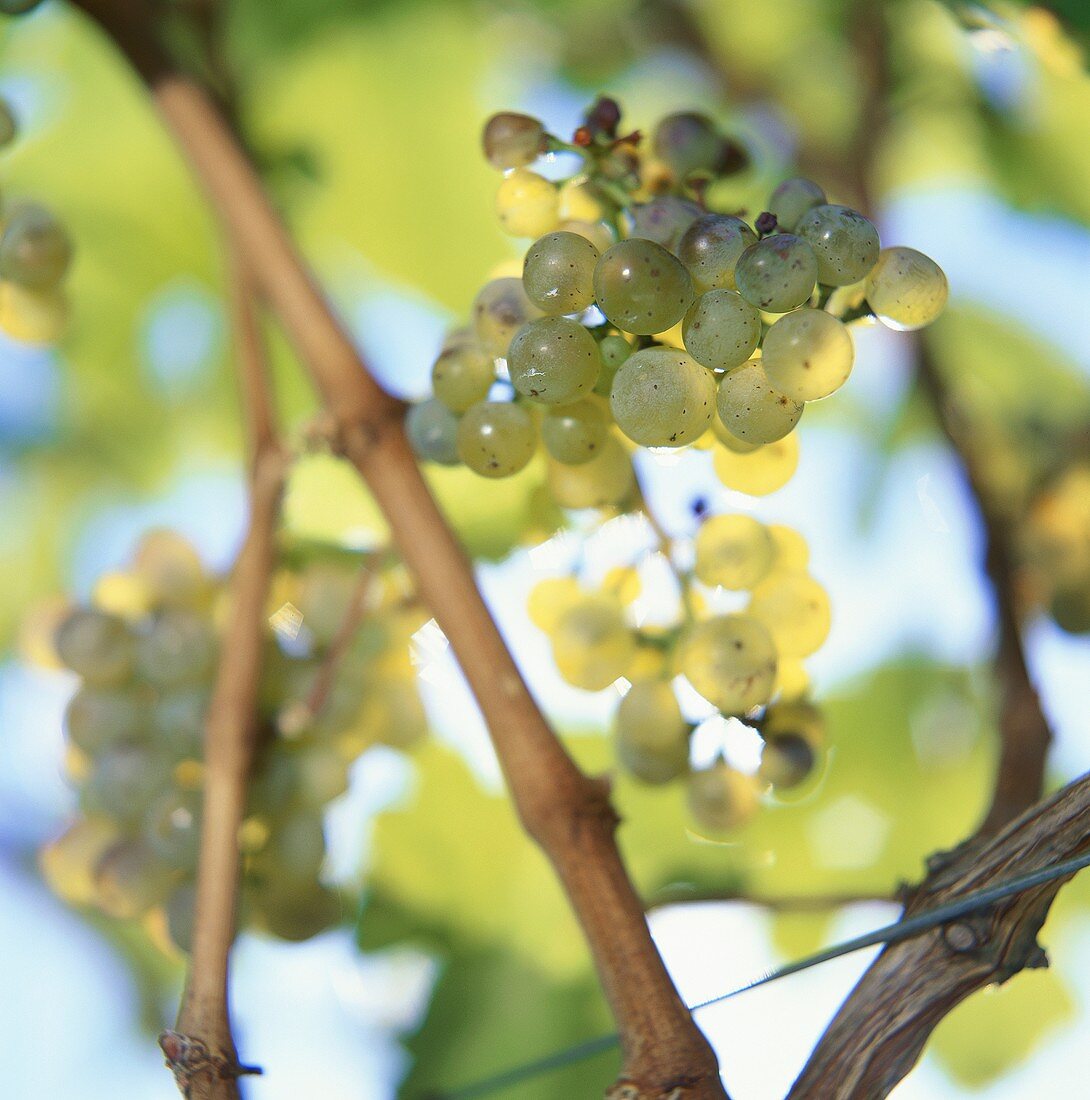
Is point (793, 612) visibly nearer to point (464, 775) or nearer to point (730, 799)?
point (730, 799)

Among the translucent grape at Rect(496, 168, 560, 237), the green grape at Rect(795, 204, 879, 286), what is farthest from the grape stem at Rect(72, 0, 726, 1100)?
the green grape at Rect(795, 204, 879, 286)

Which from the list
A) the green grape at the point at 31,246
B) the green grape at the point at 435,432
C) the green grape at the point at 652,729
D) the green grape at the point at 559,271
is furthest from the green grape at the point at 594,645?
the green grape at the point at 31,246

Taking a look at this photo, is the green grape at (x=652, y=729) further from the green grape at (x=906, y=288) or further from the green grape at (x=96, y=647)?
the green grape at (x=96, y=647)

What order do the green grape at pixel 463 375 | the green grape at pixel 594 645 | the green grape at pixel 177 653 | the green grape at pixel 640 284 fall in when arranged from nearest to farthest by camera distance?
the green grape at pixel 640 284
the green grape at pixel 463 375
the green grape at pixel 594 645
the green grape at pixel 177 653

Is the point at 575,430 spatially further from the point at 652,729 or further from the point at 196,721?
the point at 196,721

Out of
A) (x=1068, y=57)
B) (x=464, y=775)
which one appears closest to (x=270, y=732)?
(x=464, y=775)
